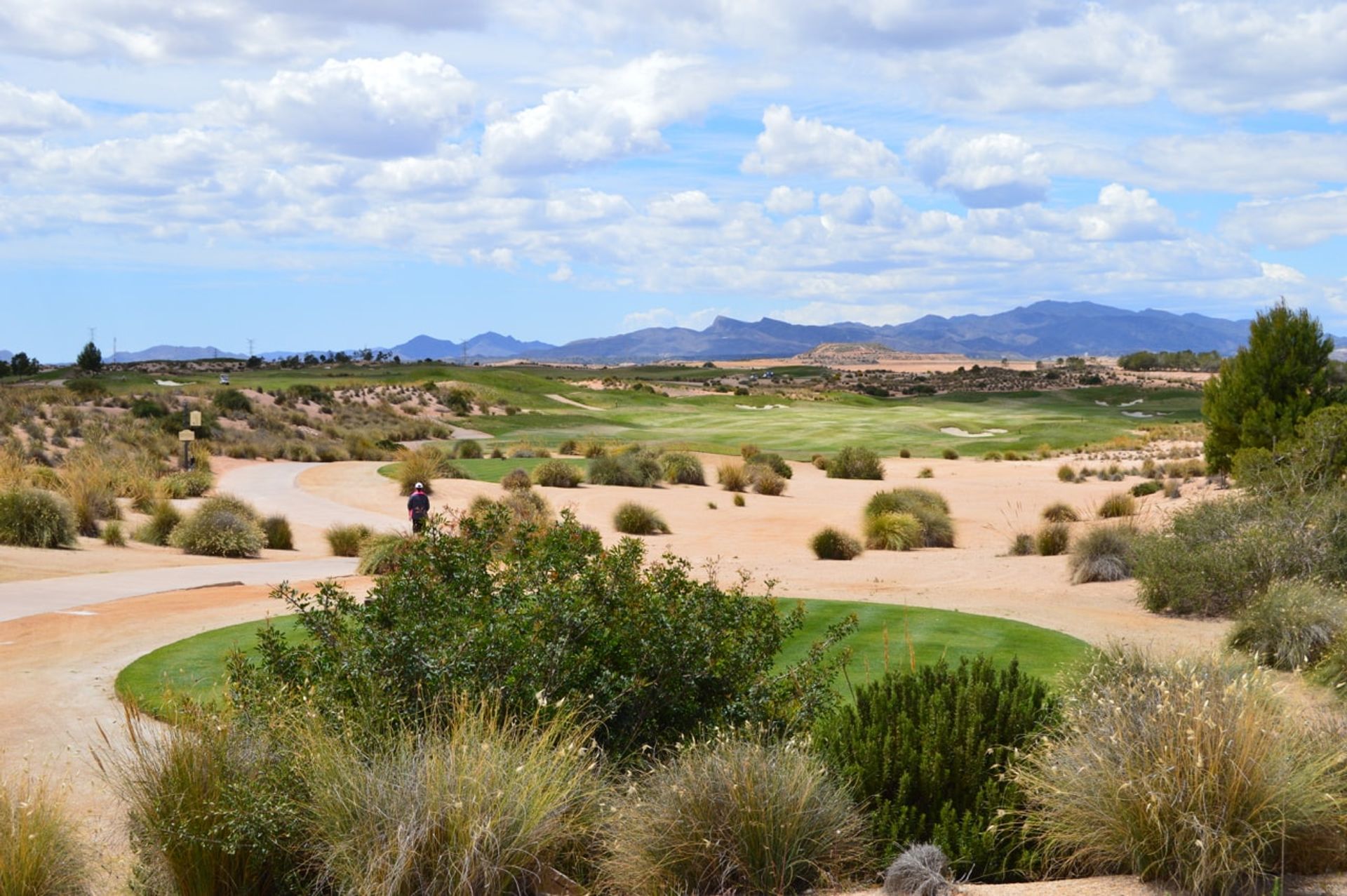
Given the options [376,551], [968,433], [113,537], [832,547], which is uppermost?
[376,551]

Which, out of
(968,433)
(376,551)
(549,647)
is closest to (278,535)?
(376,551)

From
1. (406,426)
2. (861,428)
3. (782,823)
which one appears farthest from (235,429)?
(782,823)

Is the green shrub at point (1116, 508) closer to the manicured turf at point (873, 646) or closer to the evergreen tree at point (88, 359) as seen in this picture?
the manicured turf at point (873, 646)

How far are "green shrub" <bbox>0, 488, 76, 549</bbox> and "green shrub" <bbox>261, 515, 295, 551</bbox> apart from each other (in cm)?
406

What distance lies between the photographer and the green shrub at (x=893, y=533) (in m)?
26.1

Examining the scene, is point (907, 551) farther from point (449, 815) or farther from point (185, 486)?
point (449, 815)

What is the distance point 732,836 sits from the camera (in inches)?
244

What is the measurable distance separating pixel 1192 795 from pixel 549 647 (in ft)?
11.9

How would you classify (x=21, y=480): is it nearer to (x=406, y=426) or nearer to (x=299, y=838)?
(x=299, y=838)

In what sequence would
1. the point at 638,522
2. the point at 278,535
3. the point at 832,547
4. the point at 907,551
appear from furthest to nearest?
the point at 638,522 → the point at 278,535 → the point at 907,551 → the point at 832,547

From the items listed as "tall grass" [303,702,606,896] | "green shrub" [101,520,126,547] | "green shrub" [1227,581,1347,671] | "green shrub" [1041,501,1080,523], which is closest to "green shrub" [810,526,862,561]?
"green shrub" [1041,501,1080,523]

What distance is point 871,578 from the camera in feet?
68.7

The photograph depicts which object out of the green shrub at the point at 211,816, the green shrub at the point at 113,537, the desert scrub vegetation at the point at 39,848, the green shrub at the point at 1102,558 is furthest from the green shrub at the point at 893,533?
the desert scrub vegetation at the point at 39,848

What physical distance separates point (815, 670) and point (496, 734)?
2.76m
